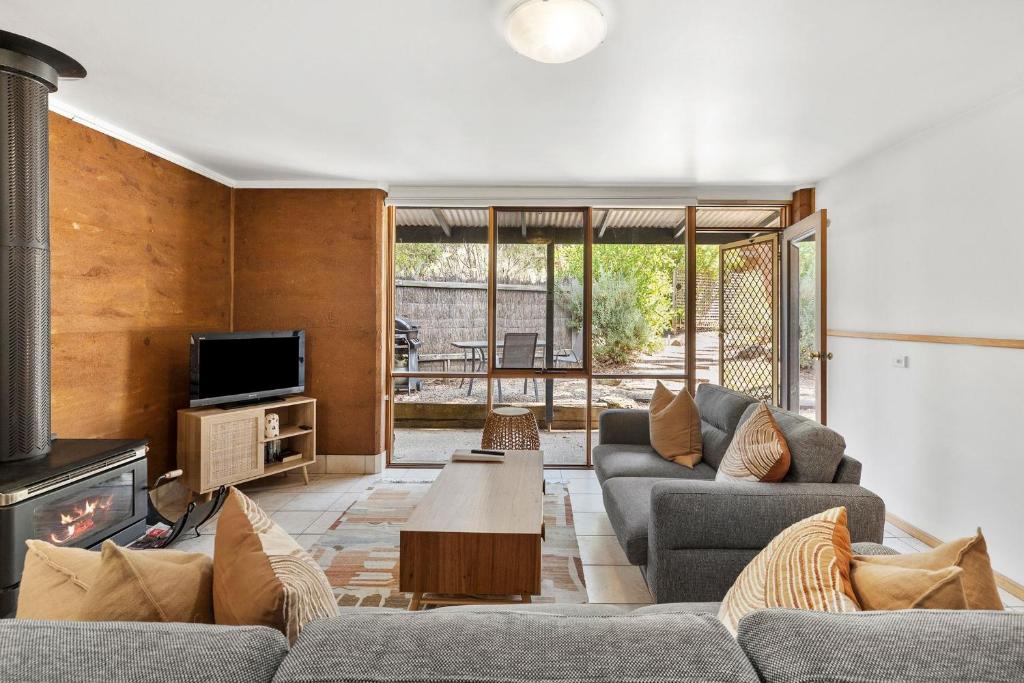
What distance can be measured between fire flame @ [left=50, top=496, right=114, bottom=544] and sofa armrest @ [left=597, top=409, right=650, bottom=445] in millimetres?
2907

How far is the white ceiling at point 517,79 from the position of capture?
2053 mm

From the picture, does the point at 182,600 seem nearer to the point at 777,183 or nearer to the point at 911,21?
the point at 911,21

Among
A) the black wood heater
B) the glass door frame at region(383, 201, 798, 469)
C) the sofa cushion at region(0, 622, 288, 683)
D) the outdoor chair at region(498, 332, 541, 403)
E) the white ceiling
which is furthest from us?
the outdoor chair at region(498, 332, 541, 403)

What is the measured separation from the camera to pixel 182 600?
3.07 ft

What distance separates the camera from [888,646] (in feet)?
2.29

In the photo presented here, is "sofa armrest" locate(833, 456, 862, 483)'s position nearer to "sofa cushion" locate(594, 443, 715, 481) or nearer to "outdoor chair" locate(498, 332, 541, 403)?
"sofa cushion" locate(594, 443, 715, 481)

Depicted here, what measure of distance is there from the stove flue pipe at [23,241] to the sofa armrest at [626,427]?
3.13 meters

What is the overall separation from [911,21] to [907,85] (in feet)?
2.26

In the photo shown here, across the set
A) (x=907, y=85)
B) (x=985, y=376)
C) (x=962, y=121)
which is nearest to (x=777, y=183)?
(x=962, y=121)

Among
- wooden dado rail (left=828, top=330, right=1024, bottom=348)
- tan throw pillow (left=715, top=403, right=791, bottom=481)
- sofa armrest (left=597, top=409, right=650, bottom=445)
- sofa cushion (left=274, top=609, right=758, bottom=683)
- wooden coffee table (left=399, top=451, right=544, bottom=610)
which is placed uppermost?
wooden dado rail (left=828, top=330, right=1024, bottom=348)

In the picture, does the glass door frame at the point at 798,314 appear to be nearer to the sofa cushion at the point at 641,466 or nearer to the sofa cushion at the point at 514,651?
the sofa cushion at the point at 641,466

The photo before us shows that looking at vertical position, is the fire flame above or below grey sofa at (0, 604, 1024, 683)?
below

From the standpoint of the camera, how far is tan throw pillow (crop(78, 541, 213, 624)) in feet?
2.86

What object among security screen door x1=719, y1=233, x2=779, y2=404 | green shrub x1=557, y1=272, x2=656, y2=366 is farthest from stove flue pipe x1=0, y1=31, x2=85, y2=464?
security screen door x1=719, y1=233, x2=779, y2=404
